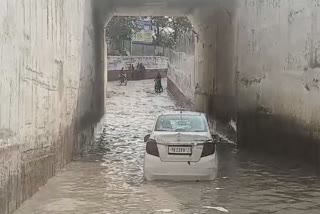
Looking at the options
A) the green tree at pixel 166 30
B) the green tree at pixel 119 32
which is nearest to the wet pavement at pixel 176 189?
the green tree at pixel 166 30

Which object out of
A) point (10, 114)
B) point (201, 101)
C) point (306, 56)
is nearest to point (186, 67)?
point (201, 101)

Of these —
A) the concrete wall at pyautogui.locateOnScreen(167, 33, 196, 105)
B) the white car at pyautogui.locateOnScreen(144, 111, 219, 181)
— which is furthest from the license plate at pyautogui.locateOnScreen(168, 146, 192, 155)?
the concrete wall at pyautogui.locateOnScreen(167, 33, 196, 105)

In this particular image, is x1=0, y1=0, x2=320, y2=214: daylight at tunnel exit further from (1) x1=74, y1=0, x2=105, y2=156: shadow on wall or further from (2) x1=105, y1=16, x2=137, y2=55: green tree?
(2) x1=105, y1=16, x2=137, y2=55: green tree

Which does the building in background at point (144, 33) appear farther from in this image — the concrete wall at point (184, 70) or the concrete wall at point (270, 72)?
the concrete wall at point (270, 72)

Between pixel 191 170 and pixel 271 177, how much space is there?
7.42ft

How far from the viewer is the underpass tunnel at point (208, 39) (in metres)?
19.4

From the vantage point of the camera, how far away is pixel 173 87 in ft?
135

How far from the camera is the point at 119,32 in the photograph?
54.7m

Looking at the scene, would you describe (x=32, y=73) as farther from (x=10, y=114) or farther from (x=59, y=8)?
(x=59, y=8)

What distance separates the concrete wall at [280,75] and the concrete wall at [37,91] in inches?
197

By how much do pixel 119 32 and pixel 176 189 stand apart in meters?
45.5

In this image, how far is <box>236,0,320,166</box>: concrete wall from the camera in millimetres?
12484

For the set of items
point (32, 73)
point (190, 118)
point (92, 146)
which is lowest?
point (92, 146)

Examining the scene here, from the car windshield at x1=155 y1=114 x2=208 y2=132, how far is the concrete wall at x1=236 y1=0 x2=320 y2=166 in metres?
2.56
